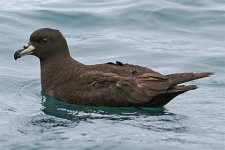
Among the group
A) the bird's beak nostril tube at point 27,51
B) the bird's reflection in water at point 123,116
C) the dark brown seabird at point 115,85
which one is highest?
the bird's beak nostril tube at point 27,51

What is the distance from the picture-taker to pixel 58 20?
15.3 m

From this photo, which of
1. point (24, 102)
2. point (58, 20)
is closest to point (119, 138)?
point (24, 102)

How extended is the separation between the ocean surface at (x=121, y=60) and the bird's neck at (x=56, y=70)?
25 cm

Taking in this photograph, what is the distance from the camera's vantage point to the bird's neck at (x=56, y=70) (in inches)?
409

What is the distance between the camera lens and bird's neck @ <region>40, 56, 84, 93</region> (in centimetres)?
1038

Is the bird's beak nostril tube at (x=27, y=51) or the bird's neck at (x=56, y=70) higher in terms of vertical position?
the bird's beak nostril tube at (x=27, y=51)

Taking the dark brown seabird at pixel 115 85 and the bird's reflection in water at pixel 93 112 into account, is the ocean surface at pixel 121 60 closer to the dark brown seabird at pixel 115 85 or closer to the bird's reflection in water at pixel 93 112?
the bird's reflection in water at pixel 93 112

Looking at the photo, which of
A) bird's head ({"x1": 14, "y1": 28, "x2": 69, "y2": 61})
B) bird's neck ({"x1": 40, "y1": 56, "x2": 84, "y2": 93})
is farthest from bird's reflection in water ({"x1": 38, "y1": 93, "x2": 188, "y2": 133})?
bird's head ({"x1": 14, "y1": 28, "x2": 69, "y2": 61})

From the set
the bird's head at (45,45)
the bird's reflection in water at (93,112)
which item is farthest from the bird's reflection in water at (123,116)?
the bird's head at (45,45)

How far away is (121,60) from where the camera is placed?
12859 millimetres

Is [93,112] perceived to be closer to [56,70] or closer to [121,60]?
[56,70]

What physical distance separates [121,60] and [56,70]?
95.7 inches

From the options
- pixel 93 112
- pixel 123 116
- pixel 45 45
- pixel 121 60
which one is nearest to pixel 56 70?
pixel 45 45

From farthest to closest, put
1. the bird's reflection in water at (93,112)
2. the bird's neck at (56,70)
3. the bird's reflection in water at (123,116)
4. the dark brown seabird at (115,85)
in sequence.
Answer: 1. the bird's neck at (56,70)
2. the dark brown seabird at (115,85)
3. the bird's reflection in water at (93,112)
4. the bird's reflection in water at (123,116)
